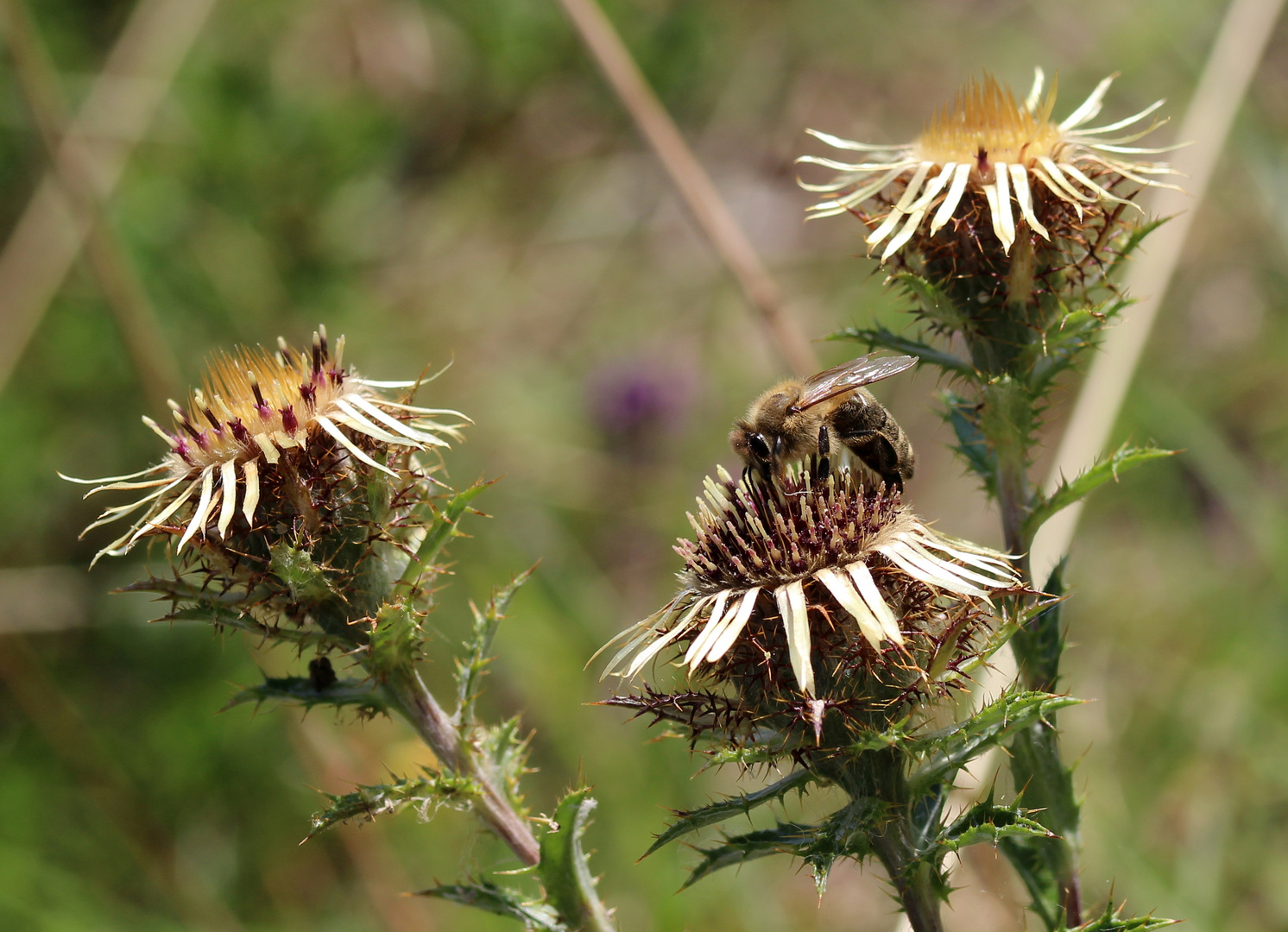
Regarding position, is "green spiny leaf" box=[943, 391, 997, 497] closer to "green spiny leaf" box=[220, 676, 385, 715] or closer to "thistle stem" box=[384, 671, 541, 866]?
"thistle stem" box=[384, 671, 541, 866]

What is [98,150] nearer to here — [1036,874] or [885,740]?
[885,740]

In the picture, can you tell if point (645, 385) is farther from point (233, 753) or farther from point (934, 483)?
point (233, 753)

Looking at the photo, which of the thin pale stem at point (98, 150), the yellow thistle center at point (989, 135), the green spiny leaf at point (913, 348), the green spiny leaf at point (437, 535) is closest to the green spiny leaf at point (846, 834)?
the green spiny leaf at point (437, 535)

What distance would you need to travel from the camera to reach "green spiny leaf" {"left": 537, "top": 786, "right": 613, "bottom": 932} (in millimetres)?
1921

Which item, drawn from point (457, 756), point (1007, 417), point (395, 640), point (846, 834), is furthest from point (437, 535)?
point (1007, 417)

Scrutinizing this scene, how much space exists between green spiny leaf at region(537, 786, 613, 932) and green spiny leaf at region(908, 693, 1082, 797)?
2.00ft

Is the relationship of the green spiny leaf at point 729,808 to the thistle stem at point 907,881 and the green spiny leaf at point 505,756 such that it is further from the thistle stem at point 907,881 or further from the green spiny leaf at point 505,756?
the green spiny leaf at point 505,756

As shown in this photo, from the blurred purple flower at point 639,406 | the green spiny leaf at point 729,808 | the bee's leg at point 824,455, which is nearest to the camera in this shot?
the green spiny leaf at point 729,808

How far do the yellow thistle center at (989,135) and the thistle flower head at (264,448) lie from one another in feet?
4.10

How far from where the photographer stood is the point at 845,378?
7.96 feet

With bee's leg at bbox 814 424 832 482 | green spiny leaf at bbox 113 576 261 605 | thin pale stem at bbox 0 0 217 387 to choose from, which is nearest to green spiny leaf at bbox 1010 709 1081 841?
bee's leg at bbox 814 424 832 482

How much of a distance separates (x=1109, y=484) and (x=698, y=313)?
280 centimetres

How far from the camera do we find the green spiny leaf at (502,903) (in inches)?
78.2

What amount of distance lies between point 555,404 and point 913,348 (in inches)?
173
